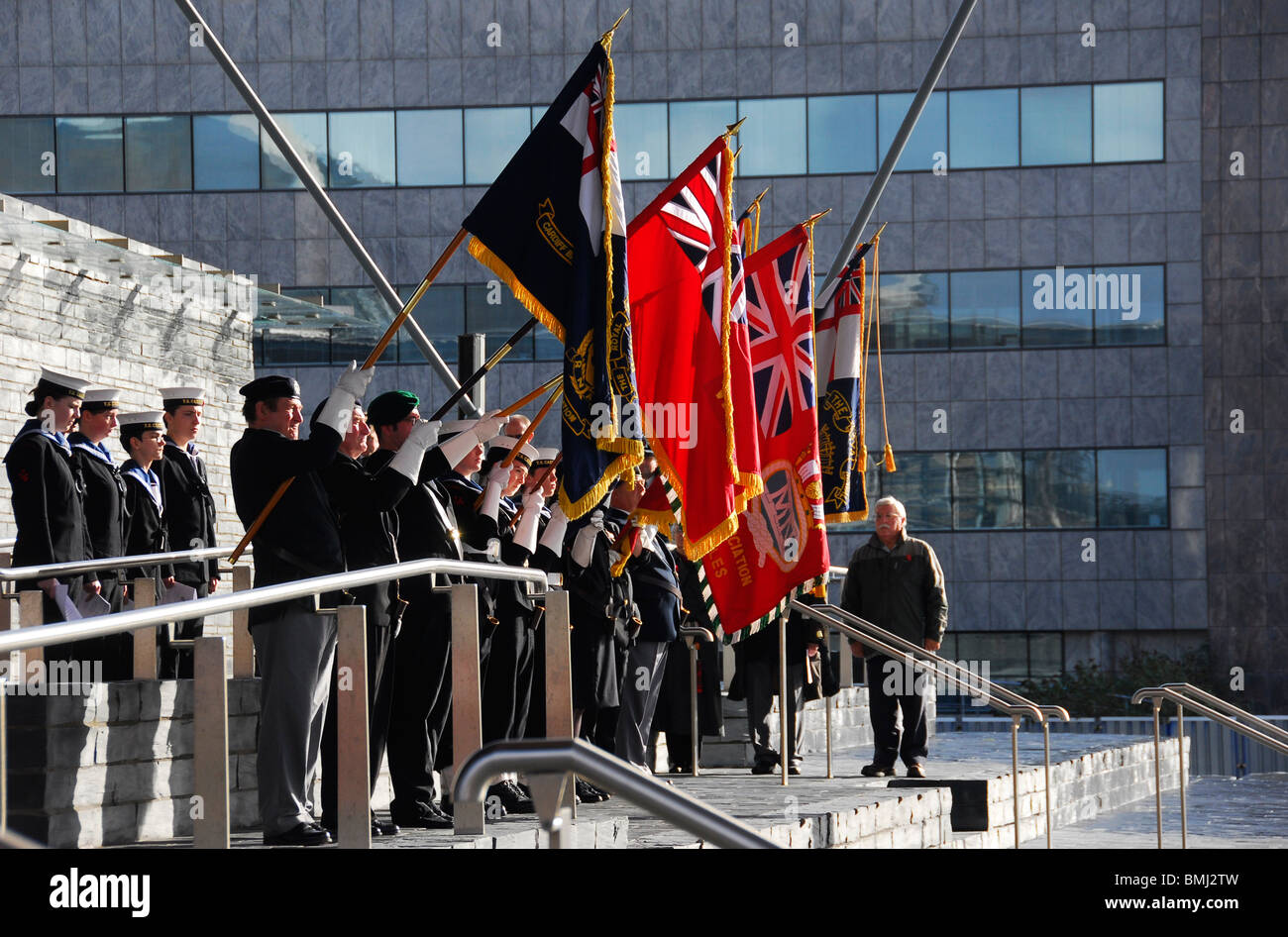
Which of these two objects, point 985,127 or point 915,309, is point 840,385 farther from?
point 985,127

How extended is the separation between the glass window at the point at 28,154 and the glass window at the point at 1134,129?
19134 mm

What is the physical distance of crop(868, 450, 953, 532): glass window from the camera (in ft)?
105

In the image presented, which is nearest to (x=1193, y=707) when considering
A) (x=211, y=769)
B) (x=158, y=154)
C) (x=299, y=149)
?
(x=211, y=769)

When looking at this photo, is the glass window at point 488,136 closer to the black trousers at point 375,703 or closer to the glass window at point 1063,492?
the glass window at point 1063,492

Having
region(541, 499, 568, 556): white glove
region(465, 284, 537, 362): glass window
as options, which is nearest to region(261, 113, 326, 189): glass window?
region(465, 284, 537, 362): glass window

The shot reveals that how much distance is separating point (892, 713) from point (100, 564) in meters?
5.74

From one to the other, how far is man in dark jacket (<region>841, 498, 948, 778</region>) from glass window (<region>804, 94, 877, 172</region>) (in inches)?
810

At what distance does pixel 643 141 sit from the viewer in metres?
32.2

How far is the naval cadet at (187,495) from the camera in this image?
9867mm

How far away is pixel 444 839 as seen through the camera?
616 centimetres

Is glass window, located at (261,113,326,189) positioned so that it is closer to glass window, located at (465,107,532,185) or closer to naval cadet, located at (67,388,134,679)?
glass window, located at (465,107,532,185)

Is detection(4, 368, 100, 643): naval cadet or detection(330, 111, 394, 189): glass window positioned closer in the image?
detection(4, 368, 100, 643): naval cadet

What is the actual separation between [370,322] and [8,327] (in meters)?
6.93
